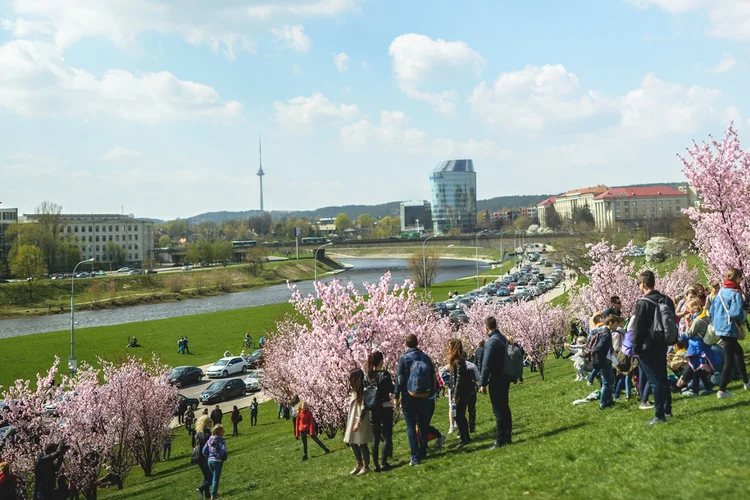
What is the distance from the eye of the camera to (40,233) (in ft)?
433

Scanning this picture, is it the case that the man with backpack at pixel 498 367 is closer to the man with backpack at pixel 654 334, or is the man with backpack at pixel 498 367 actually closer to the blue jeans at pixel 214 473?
the man with backpack at pixel 654 334

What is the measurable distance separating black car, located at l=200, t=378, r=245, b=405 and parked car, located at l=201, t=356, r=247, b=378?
5.94 meters

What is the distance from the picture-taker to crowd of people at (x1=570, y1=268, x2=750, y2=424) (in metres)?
10.5

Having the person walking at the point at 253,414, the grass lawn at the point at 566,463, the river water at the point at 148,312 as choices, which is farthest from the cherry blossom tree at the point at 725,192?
the river water at the point at 148,312

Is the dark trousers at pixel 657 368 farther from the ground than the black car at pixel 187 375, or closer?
farther from the ground

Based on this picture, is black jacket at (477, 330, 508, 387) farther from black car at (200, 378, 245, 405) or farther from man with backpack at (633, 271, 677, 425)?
black car at (200, 378, 245, 405)

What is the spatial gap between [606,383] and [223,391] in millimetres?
28333

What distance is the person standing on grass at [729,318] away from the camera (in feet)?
36.7

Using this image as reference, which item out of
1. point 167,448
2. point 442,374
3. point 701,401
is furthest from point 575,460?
point 167,448

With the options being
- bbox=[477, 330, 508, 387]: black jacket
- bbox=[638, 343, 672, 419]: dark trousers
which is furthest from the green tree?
bbox=[638, 343, 672, 419]: dark trousers

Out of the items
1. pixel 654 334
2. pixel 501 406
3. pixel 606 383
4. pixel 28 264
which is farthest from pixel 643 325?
pixel 28 264

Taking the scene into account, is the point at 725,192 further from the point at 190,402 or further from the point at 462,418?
the point at 190,402

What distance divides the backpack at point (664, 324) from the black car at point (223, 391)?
100 ft

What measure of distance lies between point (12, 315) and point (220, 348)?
4296 cm
